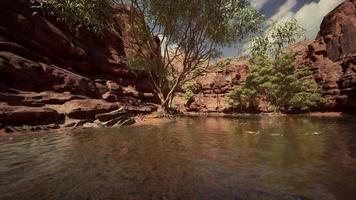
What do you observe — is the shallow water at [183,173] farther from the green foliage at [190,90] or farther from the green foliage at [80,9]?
the green foliage at [190,90]

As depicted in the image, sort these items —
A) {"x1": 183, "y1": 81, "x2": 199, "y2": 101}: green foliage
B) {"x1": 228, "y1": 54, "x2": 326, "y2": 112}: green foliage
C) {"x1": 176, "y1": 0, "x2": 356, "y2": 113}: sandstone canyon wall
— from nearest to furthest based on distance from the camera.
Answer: {"x1": 176, "y1": 0, "x2": 356, "y2": 113}: sandstone canyon wall, {"x1": 228, "y1": 54, "x2": 326, "y2": 112}: green foliage, {"x1": 183, "y1": 81, "x2": 199, "y2": 101}: green foliage

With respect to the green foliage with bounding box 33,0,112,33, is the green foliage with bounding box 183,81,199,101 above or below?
below

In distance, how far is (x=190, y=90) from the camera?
6644 centimetres

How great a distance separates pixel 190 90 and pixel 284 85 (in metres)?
26.4

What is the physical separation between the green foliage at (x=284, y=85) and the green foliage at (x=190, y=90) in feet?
59.8

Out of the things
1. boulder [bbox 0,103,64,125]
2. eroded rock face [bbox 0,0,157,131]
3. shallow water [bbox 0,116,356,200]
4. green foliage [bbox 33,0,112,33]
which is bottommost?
shallow water [bbox 0,116,356,200]

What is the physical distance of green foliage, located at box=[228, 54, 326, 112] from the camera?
42.2m

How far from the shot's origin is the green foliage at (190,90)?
6575cm

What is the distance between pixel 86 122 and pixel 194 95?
157 ft

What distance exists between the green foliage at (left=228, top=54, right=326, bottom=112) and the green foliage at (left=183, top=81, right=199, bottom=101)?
18234mm

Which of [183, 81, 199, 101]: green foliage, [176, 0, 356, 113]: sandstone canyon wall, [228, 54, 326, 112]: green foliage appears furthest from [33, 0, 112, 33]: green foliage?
[183, 81, 199, 101]: green foliage

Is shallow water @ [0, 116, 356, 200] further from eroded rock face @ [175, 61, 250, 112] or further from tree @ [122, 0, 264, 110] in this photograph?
eroded rock face @ [175, 61, 250, 112]

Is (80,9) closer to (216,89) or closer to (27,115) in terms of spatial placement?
(27,115)

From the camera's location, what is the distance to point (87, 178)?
585 centimetres
